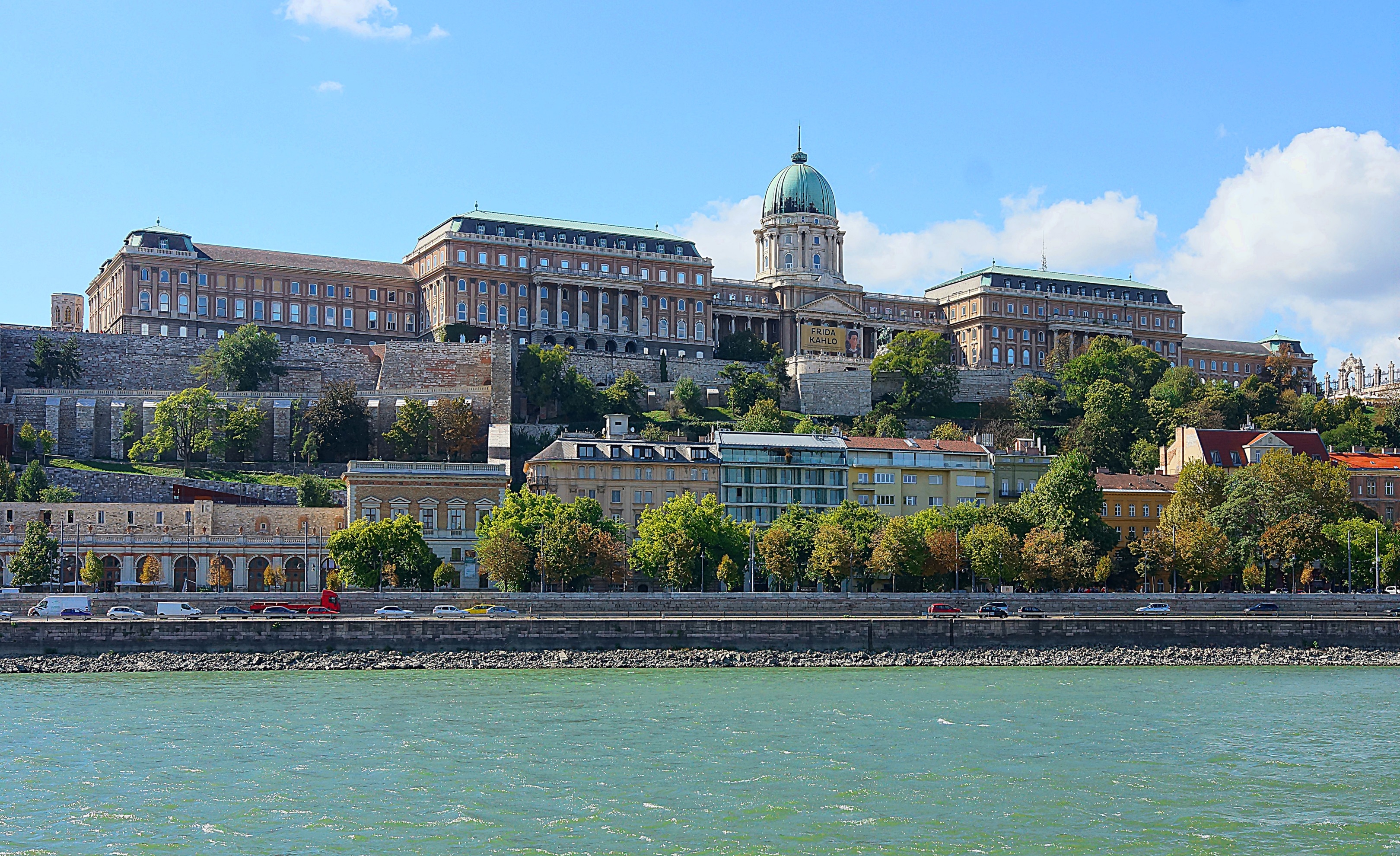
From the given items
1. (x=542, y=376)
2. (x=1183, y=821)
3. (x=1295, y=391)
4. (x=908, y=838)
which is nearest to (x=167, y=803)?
(x=908, y=838)

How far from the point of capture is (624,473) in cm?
7556

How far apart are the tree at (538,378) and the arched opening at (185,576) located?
104 ft

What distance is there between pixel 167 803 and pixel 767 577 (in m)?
43.1

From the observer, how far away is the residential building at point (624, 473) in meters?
74.8

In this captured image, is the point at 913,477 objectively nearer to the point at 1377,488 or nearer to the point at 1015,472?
the point at 1015,472

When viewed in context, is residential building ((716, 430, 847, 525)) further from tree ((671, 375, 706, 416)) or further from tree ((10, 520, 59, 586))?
tree ((10, 520, 59, 586))

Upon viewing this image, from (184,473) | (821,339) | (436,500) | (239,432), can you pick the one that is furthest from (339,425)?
(821,339)

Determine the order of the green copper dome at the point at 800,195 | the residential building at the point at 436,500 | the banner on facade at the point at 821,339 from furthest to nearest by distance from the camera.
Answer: the green copper dome at the point at 800,195 < the banner on facade at the point at 821,339 < the residential building at the point at 436,500

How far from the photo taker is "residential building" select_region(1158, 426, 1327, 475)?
87250mm

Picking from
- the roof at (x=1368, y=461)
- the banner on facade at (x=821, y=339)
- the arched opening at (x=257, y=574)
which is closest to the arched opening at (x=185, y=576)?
the arched opening at (x=257, y=574)

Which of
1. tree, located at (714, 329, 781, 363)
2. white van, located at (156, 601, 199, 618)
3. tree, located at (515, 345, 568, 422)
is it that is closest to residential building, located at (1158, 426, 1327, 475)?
tree, located at (714, 329, 781, 363)

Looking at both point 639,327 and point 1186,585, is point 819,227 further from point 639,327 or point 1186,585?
point 1186,585

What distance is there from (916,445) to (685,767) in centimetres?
5225

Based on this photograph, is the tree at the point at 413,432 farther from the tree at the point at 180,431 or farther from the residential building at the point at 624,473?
the residential building at the point at 624,473
